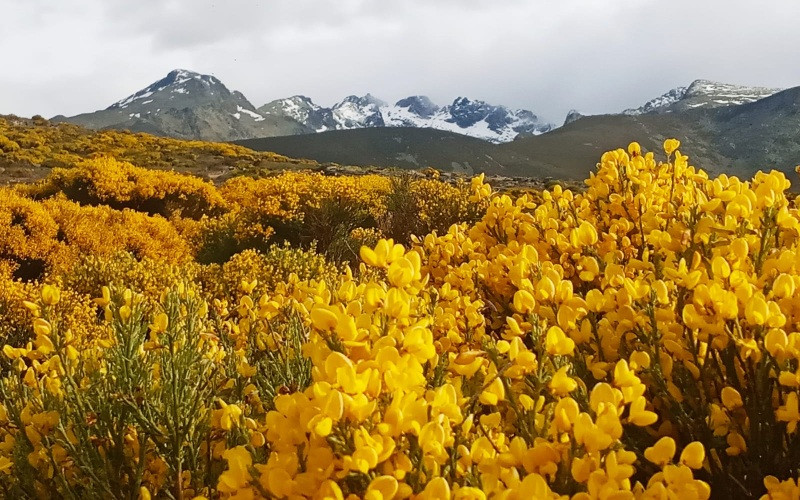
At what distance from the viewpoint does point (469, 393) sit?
1412 mm

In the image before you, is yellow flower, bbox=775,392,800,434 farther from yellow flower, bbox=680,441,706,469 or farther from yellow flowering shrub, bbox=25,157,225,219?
yellow flowering shrub, bbox=25,157,225,219

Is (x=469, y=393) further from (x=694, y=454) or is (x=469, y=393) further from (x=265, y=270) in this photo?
(x=265, y=270)

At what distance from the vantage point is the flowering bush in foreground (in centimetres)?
93

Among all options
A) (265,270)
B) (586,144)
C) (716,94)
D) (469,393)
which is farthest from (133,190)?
(716,94)

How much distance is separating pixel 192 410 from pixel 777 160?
86385mm

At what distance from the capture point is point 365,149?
79875 millimetres

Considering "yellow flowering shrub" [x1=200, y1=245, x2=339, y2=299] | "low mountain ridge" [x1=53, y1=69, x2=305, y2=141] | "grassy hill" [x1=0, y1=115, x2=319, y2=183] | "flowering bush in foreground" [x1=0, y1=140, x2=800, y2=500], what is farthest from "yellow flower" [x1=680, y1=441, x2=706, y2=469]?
"low mountain ridge" [x1=53, y1=69, x2=305, y2=141]

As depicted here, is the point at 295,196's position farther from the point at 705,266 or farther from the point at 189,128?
the point at 189,128

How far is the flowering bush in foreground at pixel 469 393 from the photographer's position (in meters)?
0.93

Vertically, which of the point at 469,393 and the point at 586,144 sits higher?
the point at 586,144

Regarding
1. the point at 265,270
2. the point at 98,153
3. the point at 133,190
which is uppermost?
the point at 98,153

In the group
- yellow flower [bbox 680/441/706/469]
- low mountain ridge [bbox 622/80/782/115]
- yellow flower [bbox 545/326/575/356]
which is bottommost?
yellow flower [bbox 680/441/706/469]

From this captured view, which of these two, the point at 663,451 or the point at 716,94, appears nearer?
the point at 663,451

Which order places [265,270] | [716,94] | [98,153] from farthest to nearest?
[716,94] < [98,153] < [265,270]
